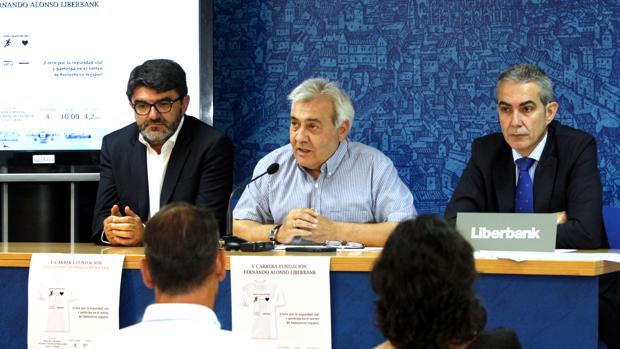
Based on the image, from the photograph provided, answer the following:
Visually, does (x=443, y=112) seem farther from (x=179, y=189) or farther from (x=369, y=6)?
(x=179, y=189)

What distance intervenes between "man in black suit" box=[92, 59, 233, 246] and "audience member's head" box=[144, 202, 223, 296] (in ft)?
6.71

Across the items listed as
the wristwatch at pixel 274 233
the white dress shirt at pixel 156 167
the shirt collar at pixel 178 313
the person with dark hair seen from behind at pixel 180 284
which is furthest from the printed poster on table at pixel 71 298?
the white dress shirt at pixel 156 167

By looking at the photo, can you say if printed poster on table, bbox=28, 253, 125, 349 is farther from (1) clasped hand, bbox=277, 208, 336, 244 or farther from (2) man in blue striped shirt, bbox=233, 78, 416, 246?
(2) man in blue striped shirt, bbox=233, 78, 416, 246

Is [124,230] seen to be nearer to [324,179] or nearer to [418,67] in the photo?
[324,179]

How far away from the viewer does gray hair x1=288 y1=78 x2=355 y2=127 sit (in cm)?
389

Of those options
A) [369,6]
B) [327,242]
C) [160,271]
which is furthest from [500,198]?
[160,271]

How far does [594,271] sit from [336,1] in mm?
2412

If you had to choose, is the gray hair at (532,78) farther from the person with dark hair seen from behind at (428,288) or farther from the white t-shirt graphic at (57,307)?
the person with dark hair seen from behind at (428,288)

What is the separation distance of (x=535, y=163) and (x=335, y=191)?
2.53 feet

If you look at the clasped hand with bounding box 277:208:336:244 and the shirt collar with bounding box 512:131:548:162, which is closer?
the clasped hand with bounding box 277:208:336:244

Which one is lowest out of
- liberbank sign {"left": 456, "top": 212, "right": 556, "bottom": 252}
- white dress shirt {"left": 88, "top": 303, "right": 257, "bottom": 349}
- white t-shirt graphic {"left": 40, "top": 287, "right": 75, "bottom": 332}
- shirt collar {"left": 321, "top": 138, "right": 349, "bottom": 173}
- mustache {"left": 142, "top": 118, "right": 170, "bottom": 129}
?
white t-shirt graphic {"left": 40, "top": 287, "right": 75, "bottom": 332}

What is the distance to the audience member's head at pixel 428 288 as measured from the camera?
1537 millimetres

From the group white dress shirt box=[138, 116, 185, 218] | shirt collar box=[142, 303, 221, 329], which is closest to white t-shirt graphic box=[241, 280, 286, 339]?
shirt collar box=[142, 303, 221, 329]

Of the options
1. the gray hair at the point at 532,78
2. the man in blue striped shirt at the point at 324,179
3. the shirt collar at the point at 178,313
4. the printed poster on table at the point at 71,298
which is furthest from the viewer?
the man in blue striped shirt at the point at 324,179
